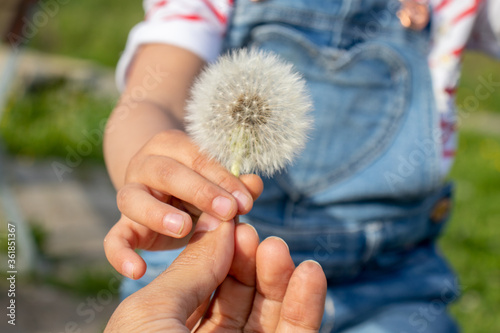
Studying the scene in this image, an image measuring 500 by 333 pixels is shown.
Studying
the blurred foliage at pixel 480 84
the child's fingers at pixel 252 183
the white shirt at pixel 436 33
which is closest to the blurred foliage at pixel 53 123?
the white shirt at pixel 436 33

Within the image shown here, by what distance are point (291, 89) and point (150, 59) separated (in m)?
0.40

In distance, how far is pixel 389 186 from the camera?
3.59 feet

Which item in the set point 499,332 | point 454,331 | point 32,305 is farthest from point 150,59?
point 499,332

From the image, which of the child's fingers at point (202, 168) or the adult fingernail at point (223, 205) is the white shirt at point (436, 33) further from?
the adult fingernail at point (223, 205)

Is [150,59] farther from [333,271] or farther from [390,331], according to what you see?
[390,331]

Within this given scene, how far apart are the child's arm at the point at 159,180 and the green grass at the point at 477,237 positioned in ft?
4.95

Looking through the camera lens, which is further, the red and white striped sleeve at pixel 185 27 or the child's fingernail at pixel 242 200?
the red and white striped sleeve at pixel 185 27

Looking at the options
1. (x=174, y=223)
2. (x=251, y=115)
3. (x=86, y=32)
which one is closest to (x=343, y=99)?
(x=251, y=115)

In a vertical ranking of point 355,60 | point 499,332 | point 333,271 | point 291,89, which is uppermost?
point 291,89

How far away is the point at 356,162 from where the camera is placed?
1.11m

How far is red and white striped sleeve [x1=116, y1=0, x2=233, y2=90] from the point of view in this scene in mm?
984

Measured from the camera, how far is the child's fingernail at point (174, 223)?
2.13ft

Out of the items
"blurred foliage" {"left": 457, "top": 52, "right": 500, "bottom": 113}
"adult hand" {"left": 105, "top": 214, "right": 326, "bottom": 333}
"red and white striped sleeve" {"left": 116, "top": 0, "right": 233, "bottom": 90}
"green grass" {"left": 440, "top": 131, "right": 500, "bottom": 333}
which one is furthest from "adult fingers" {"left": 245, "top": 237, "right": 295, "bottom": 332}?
"blurred foliage" {"left": 457, "top": 52, "right": 500, "bottom": 113}

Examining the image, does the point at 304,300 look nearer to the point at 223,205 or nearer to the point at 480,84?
the point at 223,205
